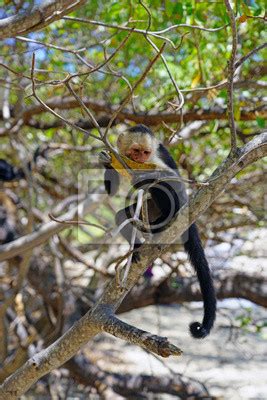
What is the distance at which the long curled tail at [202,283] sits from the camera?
7.16 feet

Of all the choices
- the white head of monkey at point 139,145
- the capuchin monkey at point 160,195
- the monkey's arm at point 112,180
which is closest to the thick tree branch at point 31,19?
the capuchin monkey at point 160,195

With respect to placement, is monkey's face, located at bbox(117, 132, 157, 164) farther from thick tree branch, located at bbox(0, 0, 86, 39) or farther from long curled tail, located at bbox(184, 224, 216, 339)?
thick tree branch, located at bbox(0, 0, 86, 39)

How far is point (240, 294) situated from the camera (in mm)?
3916

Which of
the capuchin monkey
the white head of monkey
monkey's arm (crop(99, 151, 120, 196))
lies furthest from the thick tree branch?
monkey's arm (crop(99, 151, 120, 196))

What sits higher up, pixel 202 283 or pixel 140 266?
pixel 140 266

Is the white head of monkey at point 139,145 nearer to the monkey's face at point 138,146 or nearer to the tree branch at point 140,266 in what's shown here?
the monkey's face at point 138,146

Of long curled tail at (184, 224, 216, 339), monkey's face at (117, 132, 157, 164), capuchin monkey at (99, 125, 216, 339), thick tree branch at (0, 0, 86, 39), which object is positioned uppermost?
thick tree branch at (0, 0, 86, 39)

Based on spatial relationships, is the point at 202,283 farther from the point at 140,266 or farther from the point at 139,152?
the point at 140,266

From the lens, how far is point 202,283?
2590mm

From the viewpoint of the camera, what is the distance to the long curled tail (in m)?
2.18

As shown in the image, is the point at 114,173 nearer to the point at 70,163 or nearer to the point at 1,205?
the point at 1,205

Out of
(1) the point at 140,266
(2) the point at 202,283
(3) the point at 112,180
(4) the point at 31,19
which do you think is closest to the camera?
(1) the point at 140,266

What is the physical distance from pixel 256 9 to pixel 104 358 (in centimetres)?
362

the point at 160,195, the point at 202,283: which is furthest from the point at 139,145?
the point at 202,283
